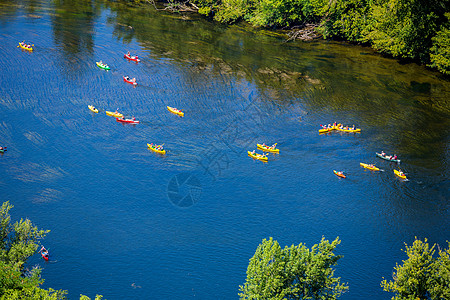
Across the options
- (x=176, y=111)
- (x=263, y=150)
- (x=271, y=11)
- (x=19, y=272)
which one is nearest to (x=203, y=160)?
(x=263, y=150)

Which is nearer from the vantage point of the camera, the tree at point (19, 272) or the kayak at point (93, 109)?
the tree at point (19, 272)

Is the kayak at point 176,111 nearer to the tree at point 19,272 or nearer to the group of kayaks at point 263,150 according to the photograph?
the group of kayaks at point 263,150

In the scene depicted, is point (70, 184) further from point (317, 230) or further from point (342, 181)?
point (342, 181)

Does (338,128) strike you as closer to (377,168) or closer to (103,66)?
(377,168)

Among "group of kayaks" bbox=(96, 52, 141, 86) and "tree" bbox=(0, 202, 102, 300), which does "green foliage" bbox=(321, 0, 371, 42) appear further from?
"tree" bbox=(0, 202, 102, 300)

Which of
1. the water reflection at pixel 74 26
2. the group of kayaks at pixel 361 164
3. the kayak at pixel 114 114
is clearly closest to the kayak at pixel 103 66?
the water reflection at pixel 74 26

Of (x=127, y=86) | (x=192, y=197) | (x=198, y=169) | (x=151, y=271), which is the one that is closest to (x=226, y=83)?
(x=127, y=86)
